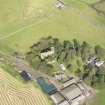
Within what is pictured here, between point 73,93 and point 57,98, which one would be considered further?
point 73,93

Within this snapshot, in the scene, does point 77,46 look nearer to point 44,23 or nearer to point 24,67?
point 44,23

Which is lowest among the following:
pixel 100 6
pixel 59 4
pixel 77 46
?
pixel 77 46

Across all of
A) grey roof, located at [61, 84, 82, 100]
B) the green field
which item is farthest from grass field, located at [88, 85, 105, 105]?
the green field

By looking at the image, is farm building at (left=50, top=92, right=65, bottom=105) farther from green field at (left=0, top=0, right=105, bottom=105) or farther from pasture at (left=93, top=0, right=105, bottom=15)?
pasture at (left=93, top=0, right=105, bottom=15)

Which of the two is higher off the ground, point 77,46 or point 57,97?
point 77,46

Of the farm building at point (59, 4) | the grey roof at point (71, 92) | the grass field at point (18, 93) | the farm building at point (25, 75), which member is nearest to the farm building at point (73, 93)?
the grey roof at point (71, 92)

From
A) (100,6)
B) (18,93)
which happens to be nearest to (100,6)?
(100,6)

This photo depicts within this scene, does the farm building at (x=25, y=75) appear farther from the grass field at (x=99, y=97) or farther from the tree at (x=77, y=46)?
the grass field at (x=99, y=97)
